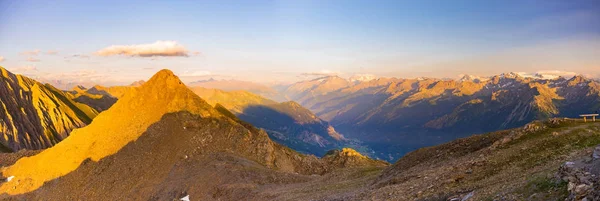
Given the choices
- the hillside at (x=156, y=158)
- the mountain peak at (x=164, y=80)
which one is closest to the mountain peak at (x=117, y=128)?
the mountain peak at (x=164, y=80)

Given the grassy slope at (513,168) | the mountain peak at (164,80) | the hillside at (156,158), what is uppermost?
the mountain peak at (164,80)

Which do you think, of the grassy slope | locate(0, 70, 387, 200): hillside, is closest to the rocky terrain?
the grassy slope

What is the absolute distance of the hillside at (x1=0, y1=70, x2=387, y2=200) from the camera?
71.7 meters

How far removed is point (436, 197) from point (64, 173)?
84.5 meters

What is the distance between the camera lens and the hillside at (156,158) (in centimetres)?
7169

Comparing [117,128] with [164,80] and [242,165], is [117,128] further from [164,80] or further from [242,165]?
[242,165]

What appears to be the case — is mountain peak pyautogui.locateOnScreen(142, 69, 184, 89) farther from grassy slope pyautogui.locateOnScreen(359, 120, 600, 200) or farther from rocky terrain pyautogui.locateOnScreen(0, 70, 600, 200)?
grassy slope pyautogui.locateOnScreen(359, 120, 600, 200)

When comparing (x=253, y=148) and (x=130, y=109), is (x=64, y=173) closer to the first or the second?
(x=130, y=109)

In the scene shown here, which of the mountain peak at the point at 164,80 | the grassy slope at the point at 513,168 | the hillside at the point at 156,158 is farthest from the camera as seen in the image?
the mountain peak at the point at 164,80

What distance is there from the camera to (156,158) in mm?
81938

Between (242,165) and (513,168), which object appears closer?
(513,168)

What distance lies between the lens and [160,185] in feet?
242

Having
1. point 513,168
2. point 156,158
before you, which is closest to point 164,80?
point 156,158

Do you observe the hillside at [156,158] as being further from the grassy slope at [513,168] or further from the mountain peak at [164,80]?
the grassy slope at [513,168]
